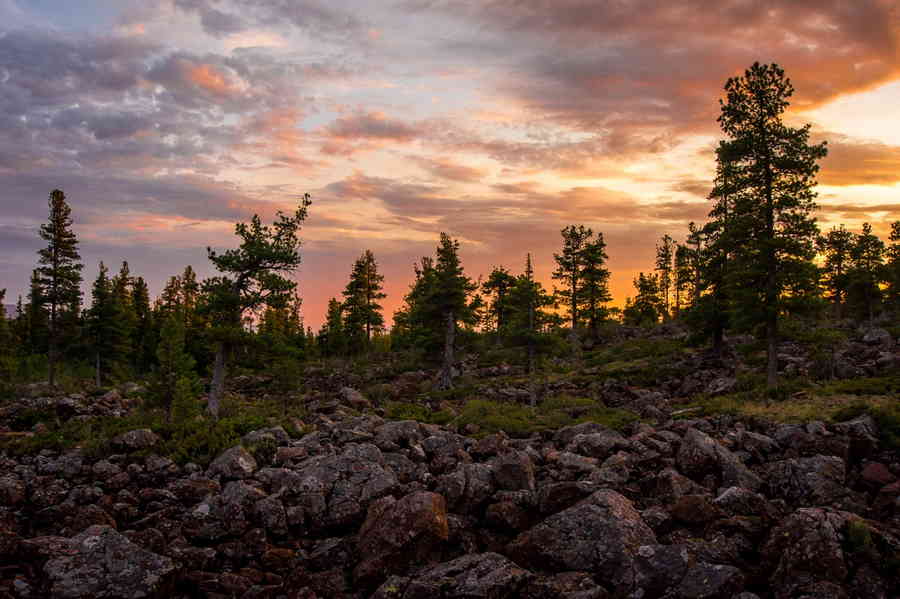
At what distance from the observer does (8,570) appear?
9133 mm

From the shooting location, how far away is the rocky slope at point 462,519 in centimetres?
865

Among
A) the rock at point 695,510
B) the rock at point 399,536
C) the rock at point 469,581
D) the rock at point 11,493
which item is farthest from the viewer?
the rock at point 11,493

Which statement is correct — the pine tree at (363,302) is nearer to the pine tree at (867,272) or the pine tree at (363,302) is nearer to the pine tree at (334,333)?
the pine tree at (334,333)

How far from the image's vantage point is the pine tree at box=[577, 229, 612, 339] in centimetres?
5791

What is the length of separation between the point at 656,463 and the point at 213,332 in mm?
21454

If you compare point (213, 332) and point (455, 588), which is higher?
point (213, 332)

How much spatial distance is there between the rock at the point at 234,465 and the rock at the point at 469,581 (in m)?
6.06

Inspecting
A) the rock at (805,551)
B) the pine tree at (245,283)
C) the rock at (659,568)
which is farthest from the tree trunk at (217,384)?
the rock at (805,551)

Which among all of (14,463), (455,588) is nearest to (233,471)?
(14,463)

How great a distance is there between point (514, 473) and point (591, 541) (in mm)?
3201

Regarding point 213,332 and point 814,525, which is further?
point 213,332

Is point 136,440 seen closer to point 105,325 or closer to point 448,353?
point 448,353

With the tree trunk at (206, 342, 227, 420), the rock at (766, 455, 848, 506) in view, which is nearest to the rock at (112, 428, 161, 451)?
the tree trunk at (206, 342, 227, 420)

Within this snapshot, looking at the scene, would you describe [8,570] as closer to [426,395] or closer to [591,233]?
[426,395]
